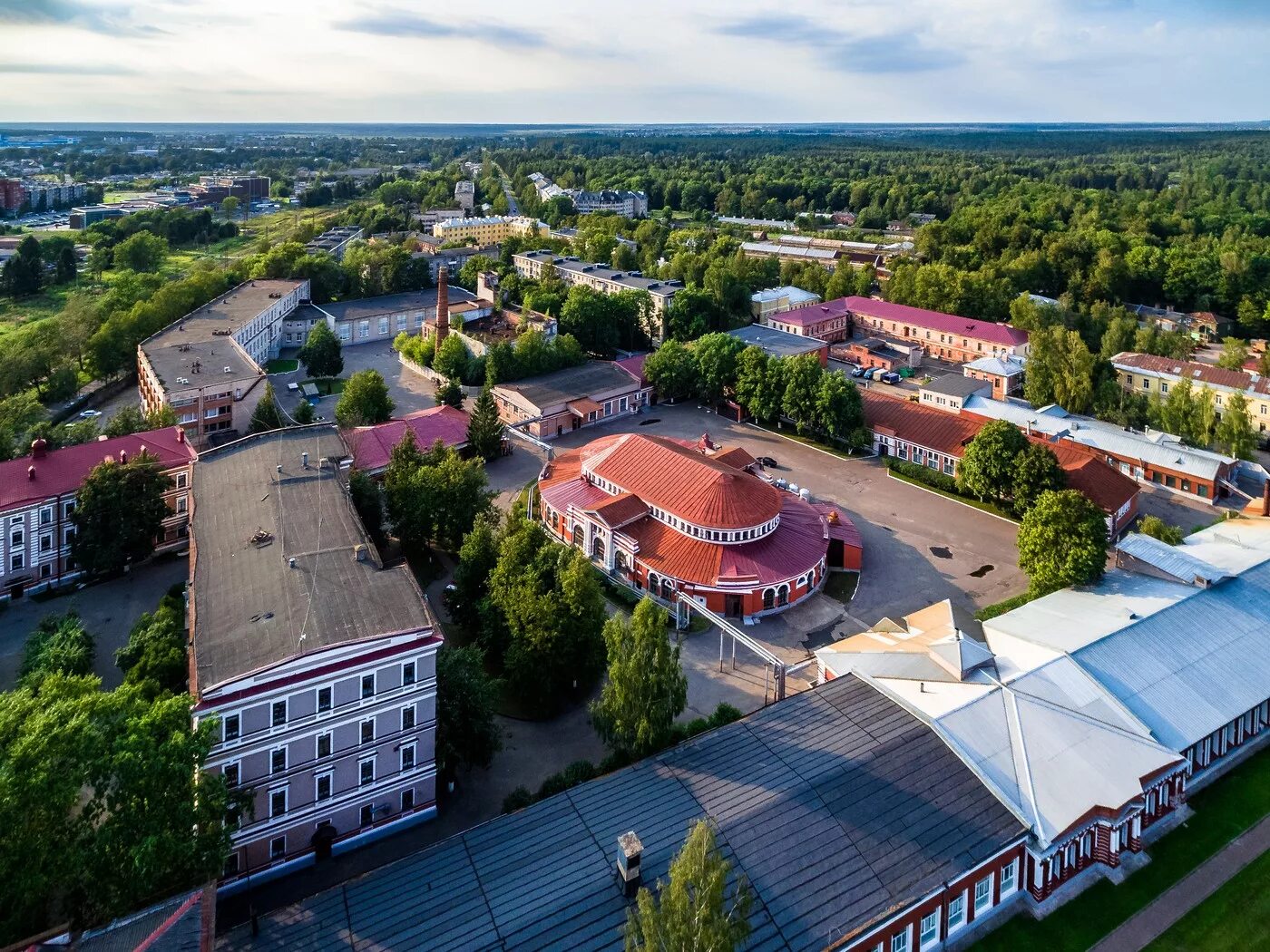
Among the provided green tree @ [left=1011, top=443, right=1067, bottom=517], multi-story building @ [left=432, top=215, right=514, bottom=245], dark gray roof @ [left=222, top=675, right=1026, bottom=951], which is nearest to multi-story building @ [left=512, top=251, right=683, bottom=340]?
multi-story building @ [left=432, top=215, right=514, bottom=245]

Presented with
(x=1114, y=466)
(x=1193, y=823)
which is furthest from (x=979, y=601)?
(x=1114, y=466)

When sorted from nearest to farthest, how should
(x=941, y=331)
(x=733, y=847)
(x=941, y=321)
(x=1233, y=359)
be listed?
(x=733, y=847) < (x=1233, y=359) < (x=941, y=331) < (x=941, y=321)

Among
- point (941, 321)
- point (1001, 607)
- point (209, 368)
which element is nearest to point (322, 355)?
point (209, 368)

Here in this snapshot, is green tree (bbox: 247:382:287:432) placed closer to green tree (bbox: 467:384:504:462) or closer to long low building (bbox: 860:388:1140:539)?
green tree (bbox: 467:384:504:462)

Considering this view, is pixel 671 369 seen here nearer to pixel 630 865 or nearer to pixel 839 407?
pixel 839 407

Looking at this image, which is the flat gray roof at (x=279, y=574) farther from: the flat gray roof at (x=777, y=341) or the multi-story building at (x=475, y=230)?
the multi-story building at (x=475, y=230)

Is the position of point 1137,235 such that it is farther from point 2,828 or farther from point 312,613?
point 2,828
